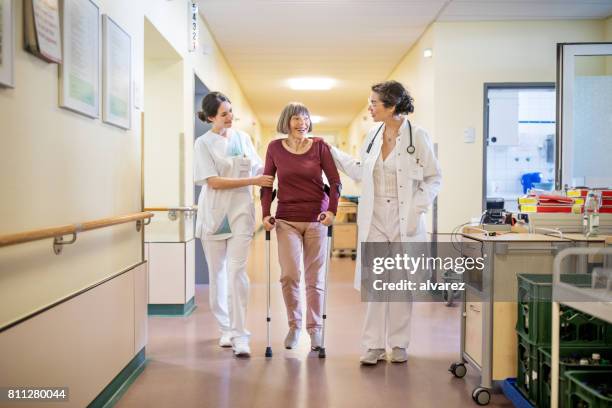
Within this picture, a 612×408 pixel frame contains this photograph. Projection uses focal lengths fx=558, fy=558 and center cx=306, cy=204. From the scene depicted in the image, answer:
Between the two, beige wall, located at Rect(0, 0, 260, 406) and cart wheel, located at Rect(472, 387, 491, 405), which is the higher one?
beige wall, located at Rect(0, 0, 260, 406)

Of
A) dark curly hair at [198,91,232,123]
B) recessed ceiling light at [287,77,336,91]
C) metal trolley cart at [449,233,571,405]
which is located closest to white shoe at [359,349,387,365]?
metal trolley cart at [449,233,571,405]

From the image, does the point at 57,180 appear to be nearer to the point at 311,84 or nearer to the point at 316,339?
the point at 316,339

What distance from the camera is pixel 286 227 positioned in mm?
3363

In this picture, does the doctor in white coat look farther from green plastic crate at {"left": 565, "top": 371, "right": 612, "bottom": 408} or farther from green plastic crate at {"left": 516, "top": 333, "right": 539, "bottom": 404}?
green plastic crate at {"left": 565, "top": 371, "right": 612, "bottom": 408}

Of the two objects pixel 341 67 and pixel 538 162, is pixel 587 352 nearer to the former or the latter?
pixel 538 162

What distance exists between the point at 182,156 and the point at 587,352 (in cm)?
350

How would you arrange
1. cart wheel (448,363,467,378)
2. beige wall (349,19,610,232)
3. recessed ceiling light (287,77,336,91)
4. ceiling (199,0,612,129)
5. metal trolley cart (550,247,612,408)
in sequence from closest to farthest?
metal trolley cart (550,247,612,408), cart wheel (448,363,467,378), ceiling (199,0,612,129), beige wall (349,19,610,232), recessed ceiling light (287,77,336,91)

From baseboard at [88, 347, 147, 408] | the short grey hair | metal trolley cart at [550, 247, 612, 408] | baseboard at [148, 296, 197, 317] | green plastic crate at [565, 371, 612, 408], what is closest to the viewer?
metal trolley cart at [550, 247, 612, 408]

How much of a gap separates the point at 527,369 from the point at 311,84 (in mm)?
7634

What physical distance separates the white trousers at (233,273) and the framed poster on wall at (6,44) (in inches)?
73.0

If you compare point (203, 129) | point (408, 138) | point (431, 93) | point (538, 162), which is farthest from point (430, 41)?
point (408, 138)

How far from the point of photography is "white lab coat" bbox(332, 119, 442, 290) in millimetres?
3146

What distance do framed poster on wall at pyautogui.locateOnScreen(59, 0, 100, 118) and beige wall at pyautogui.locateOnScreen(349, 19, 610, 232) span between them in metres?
3.89

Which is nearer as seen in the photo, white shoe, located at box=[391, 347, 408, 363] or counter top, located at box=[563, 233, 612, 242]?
counter top, located at box=[563, 233, 612, 242]
